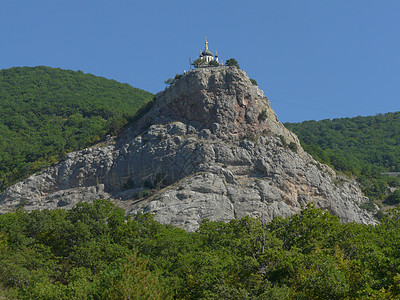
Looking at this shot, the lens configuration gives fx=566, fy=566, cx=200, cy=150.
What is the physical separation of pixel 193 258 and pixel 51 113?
100 meters

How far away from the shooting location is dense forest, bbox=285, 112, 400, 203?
103 metres

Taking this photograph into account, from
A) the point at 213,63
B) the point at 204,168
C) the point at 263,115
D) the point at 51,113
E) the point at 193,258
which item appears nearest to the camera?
the point at 193,258

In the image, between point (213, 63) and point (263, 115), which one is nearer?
point (263, 115)

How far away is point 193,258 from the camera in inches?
1832

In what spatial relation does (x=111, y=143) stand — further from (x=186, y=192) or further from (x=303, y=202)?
(x=303, y=202)

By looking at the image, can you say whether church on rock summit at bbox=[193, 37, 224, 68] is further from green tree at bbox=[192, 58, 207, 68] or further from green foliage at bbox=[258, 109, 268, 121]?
green foliage at bbox=[258, 109, 268, 121]

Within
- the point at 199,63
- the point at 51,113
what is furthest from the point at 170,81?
the point at 51,113

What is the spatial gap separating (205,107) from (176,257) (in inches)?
1650

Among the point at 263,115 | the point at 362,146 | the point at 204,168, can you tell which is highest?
the point at 362,146

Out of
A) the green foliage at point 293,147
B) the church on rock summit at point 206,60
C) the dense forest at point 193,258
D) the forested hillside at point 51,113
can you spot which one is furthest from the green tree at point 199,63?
the dense forest at point 193,258

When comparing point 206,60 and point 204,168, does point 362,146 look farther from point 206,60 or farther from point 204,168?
point 204,168

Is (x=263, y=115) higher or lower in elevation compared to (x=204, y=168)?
higher

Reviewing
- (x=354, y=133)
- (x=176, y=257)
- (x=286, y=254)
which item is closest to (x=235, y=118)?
(x=176, y=257)

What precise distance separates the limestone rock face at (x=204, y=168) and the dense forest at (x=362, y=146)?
9357mm
